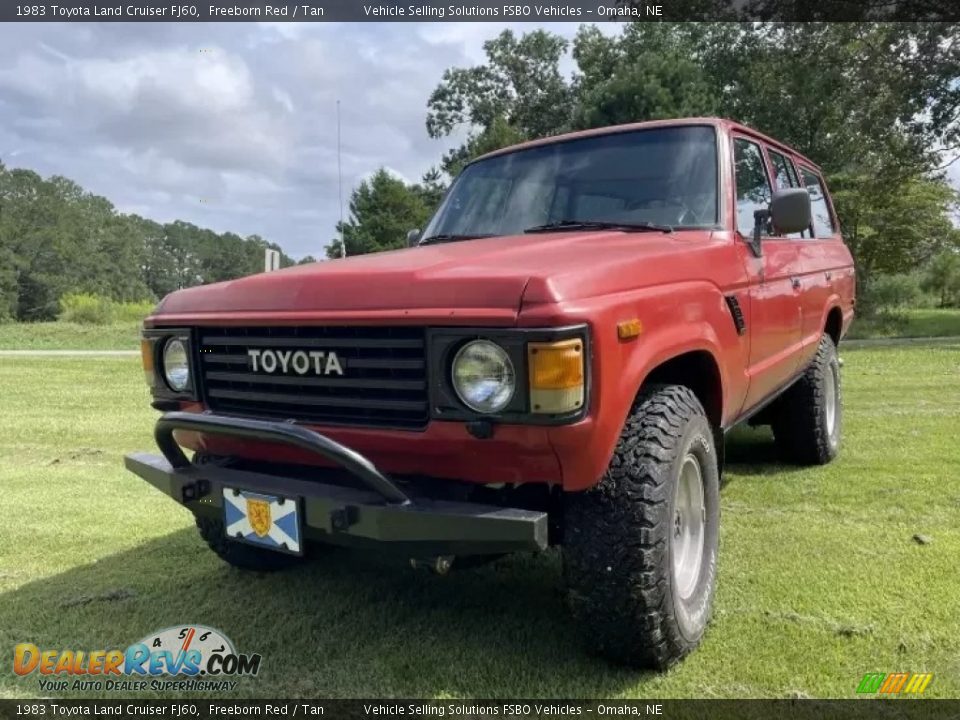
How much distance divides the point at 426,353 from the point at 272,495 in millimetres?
681

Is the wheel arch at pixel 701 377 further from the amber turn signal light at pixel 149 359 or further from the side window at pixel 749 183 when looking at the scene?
the amber turn signal light at pixel 149 359

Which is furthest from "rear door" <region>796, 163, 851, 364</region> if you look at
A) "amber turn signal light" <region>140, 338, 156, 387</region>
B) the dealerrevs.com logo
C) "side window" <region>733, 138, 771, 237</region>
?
the dealerrevs.com logo

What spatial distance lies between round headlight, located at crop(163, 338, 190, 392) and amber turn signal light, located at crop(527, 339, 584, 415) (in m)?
1.44

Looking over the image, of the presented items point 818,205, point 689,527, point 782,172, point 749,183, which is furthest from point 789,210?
point 818,205

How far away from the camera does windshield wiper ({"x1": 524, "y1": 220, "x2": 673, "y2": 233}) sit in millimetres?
2949

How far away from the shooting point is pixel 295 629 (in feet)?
9.40

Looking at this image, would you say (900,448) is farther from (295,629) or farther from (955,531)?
(295,629)

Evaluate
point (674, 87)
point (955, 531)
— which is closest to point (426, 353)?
point (955, 531)

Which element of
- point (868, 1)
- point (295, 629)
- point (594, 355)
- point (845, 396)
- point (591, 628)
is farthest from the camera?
point (868, 1)

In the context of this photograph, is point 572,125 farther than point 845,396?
Yes

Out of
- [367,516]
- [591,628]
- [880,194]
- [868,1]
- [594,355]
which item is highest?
[868,1]

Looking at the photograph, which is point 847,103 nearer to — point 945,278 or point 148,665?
point 945,278

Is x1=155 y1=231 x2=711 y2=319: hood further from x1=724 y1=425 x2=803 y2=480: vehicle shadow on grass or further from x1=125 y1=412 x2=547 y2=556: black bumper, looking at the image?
x1=724 y1=425 x2=803 y2=480: vehicle shadow on grass

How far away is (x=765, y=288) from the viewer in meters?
3.42
